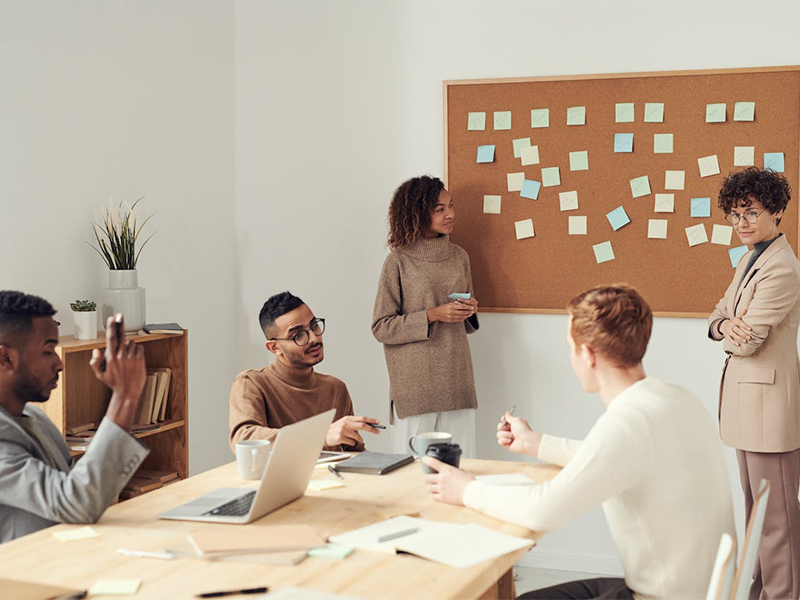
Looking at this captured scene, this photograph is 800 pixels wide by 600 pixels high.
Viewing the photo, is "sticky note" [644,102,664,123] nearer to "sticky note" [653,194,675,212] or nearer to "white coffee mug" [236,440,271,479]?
"sticky note" [653,194,675,212]

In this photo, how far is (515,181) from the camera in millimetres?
4016

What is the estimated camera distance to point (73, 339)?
3.23 m

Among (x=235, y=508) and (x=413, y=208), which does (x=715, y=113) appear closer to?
(x=413, y=208)

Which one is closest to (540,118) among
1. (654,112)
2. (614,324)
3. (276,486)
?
(654,112)

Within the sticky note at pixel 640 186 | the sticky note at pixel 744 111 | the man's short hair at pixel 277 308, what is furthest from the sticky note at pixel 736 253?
the man's short hair at pixel 277 308

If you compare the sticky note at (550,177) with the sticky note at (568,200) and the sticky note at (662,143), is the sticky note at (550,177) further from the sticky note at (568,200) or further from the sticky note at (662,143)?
the sticky note at (662,143)

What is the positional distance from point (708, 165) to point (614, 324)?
2226 millimetres

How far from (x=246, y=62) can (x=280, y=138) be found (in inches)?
16.4

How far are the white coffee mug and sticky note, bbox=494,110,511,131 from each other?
2.30 metres

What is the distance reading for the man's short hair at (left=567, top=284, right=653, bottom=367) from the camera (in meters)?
1.83

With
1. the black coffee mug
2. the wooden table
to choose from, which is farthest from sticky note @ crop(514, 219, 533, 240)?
the wooden table

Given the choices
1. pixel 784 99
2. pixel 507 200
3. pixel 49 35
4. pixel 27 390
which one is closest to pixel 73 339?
pixel 49 35

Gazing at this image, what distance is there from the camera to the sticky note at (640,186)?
386 cm

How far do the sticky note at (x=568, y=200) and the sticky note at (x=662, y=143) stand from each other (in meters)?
0.39
